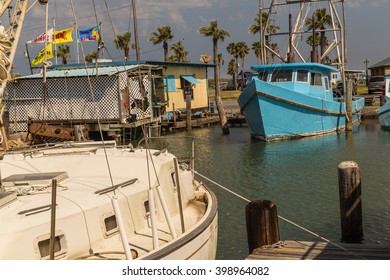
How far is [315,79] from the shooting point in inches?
1249

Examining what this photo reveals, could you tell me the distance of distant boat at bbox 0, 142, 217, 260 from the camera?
6453mm

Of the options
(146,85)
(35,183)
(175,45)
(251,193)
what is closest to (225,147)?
(146,85)

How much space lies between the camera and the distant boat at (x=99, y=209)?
6.45 m

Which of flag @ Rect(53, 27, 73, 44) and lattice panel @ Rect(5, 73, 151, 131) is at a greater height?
flag @ Rect(53, 27, 73, 44)

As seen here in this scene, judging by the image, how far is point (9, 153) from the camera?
10.5 meters

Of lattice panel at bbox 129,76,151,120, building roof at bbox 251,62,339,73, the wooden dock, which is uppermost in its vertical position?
building roof at bbox 251,62,339,73

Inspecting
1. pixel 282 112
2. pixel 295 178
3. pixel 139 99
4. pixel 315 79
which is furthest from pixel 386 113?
pixel 139 99

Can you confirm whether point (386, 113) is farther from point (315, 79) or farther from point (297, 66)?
point (297, 66)

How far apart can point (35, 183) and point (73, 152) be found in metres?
2.49

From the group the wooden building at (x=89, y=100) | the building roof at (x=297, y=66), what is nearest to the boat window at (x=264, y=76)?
the building roof at (x=297, y=66)

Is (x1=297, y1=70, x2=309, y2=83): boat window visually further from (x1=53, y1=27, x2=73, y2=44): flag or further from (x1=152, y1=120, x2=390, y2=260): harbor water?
(x1=53, y1=27, x2=73, y2=44): flag

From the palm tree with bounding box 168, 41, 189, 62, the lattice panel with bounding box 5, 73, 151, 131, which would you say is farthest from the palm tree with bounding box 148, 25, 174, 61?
the lattice panel with bounding box 5, 73, 151, 131

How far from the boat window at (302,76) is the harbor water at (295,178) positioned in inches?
156

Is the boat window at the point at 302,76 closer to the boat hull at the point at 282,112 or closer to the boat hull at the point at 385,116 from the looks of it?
the boat hull at the point at 282,112
